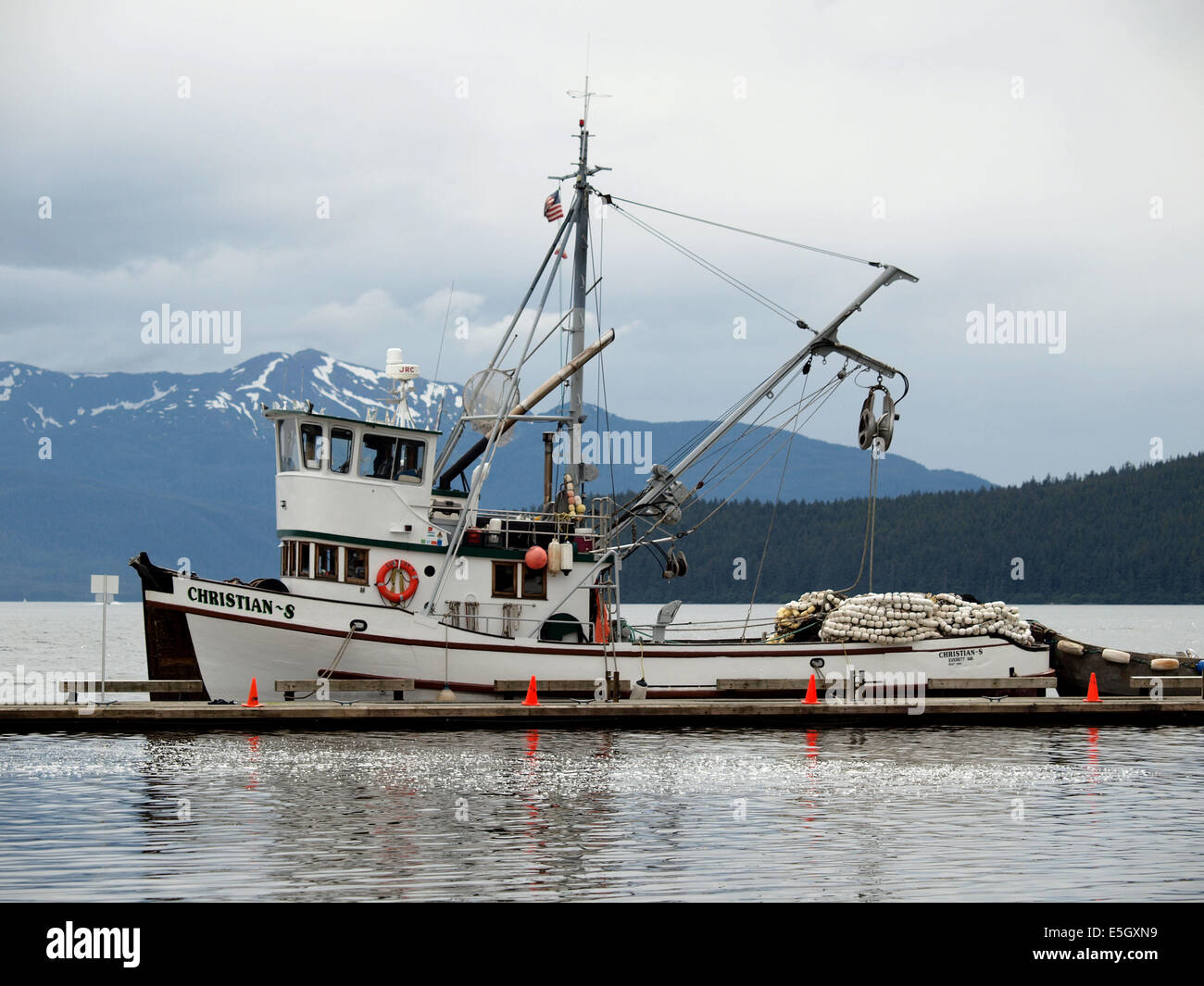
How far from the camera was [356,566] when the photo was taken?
1083 inches

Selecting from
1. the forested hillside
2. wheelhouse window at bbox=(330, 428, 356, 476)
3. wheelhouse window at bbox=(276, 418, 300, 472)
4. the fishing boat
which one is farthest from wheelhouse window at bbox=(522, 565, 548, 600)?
the forested hillside

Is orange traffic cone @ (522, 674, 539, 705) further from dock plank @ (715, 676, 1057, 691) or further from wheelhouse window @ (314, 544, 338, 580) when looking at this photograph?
wheelhouse window @ (314, 544, 338, 580)

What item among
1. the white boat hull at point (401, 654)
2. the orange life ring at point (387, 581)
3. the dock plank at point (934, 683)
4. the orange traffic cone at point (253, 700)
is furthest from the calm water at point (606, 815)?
the orange life ring at point (387, 581)

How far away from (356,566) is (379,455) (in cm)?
220

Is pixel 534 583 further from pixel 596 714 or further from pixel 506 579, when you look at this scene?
pixel 596 714

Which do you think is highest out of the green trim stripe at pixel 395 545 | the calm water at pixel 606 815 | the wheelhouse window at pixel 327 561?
the green trim stripe at pixel 395 545

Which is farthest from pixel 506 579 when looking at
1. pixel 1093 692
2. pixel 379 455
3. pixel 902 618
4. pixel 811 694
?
pixel 1093 692

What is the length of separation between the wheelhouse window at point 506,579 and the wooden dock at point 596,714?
2.32m

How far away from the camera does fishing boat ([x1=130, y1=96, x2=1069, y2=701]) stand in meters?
27.0

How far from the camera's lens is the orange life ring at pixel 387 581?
1077 inches

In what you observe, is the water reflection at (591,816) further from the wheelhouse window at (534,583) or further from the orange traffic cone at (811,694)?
the wheelhouse window at (534,583)

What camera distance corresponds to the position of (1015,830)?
18.1 m
